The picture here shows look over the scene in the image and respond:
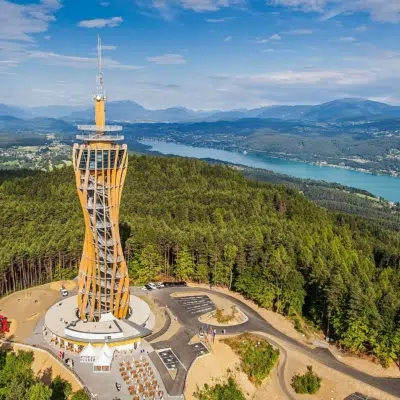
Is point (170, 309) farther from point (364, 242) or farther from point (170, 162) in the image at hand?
point (170, 162)

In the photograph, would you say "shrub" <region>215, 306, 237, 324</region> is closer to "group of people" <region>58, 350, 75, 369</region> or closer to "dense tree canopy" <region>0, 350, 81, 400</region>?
"group of people" <region>58, 350, 75, 369</region>

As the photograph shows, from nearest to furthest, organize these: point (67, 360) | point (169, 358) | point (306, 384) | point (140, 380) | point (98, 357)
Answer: point (140, 380) → point (98, 357) → point (67, 360) → point (306, 384) → point (169, 358)

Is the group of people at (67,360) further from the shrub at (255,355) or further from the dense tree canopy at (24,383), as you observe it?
the shrub at (255,355)

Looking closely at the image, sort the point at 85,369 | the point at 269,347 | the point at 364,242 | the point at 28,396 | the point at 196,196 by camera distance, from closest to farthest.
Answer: the point at 28,396
the point at 85,369
the point at 269,347
the point at 364,242
the point at 196,196

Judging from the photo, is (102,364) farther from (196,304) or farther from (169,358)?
(196,304)

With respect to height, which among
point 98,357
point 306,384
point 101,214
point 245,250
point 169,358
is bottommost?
point 306,384

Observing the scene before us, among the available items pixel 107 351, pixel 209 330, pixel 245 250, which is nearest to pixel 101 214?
pixel 107 351

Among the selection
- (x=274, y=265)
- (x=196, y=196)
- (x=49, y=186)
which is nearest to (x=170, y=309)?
(x=274, y=265)

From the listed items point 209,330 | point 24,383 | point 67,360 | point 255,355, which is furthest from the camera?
point 209,330
